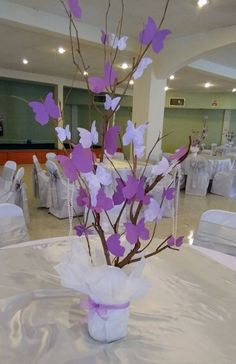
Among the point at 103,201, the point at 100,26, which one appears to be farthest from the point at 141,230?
the point at 100,26

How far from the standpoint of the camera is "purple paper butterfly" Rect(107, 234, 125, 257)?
764 mm

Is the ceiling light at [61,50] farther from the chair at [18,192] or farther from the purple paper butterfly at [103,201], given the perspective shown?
the purple paper butterfly at [103,201]

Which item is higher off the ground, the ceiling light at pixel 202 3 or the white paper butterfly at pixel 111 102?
the ceiling light at pixel 202 3

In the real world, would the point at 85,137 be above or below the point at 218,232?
above

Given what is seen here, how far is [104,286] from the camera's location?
2.54ft

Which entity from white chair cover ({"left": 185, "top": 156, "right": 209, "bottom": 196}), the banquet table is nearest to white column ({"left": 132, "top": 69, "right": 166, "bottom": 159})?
white chair cover ({"left": 185, "top": 156, "right": 209, "bottom": 196})

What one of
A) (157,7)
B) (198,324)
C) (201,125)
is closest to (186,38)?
(157,7)

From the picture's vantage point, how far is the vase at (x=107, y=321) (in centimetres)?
82

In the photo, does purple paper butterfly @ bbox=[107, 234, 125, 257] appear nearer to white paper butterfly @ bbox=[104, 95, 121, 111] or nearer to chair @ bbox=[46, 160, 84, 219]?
white paper butterfly @ bbox=[104, 95, 121, 111]

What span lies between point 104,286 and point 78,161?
341 millimetres

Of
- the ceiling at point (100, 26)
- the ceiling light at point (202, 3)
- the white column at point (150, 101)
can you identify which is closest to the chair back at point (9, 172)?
the ceiling at point (100, 26)

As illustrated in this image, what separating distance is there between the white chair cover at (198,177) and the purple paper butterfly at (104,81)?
18.5ft

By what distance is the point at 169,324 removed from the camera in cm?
98

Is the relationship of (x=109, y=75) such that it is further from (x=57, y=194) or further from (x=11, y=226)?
(x=57, y=194)
